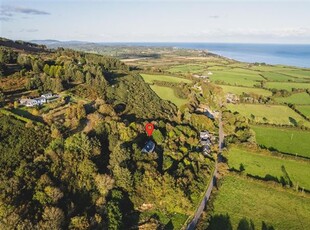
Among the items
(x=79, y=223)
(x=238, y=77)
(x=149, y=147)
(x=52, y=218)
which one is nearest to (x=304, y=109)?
(x=238, y=77)

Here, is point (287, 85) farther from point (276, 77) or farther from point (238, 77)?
point (238, 77)

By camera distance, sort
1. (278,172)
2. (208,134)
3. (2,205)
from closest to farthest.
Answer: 1. (2,205)
2. (278,172)
3. (208,134)

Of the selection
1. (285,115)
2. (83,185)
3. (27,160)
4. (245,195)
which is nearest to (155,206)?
(83,185)

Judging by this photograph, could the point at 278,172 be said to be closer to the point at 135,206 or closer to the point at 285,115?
the point at 135,206

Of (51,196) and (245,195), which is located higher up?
(51,196)

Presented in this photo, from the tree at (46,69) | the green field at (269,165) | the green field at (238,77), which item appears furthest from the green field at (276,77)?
the tree at (46,69)
